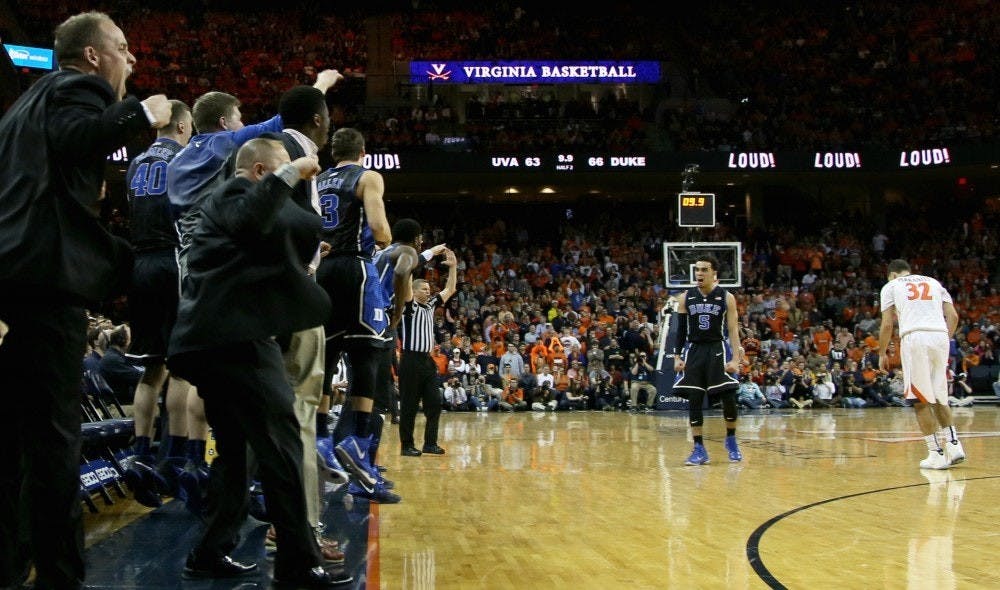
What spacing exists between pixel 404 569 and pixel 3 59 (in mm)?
17958

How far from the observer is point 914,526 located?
18.8ft

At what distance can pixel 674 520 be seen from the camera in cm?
592

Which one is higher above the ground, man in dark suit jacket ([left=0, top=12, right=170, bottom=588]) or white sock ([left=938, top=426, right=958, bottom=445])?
man in dark suit jacket ([left=0, top=12, right=170, bottom=588])

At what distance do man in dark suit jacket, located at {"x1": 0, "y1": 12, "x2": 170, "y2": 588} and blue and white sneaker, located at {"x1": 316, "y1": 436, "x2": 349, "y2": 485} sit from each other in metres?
2.51

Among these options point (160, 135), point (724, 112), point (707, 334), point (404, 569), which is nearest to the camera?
point (404, 569)

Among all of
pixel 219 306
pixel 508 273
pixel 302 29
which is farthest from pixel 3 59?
pixel 219 306

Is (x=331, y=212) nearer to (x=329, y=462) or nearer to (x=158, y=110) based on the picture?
(x=329, y=462)

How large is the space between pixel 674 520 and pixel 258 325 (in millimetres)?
3221

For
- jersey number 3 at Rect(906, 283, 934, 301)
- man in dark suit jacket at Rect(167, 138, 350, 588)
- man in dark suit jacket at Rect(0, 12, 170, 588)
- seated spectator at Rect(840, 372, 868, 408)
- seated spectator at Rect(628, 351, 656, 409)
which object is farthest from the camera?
seated spectator at Rect(840, 372, 868, 408)

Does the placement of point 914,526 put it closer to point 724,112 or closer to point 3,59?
Result: point 3,59

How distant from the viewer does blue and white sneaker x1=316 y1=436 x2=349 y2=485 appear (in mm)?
5824

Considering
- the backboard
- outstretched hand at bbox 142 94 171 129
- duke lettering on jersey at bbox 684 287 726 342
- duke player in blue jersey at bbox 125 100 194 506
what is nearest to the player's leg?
duke lettering on jersey at bbox 684 287 726 342

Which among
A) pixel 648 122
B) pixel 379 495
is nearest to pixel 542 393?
pixel 648 122

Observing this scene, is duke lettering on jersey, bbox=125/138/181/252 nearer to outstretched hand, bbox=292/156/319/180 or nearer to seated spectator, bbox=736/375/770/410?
outstretched hand, bbox=292/156/319/180
